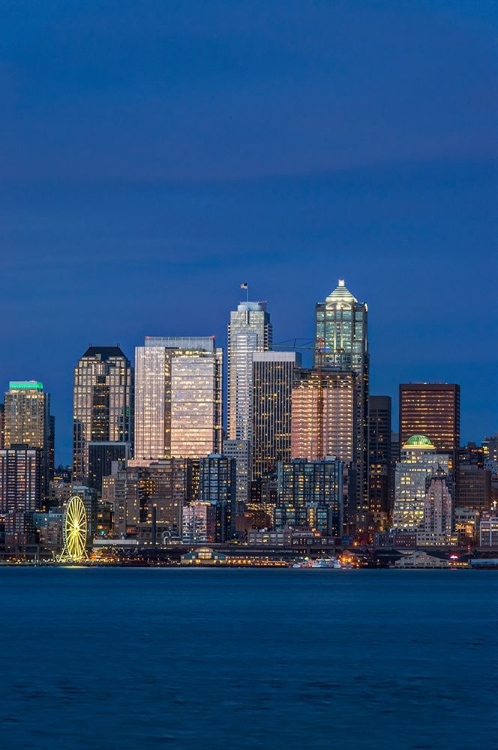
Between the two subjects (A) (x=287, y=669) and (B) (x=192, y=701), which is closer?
(B) (x=192, y=701)

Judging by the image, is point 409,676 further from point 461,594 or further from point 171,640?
point 461,594

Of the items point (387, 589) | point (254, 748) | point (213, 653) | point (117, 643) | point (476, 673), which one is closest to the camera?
point (254, 748)

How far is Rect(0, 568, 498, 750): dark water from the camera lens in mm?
51469

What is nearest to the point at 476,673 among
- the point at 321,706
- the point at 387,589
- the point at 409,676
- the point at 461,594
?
the point at 409,676

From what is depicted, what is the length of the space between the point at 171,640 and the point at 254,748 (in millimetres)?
39101

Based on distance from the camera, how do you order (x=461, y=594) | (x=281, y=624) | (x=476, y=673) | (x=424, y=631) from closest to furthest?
(x=476, y=673), (x=424, y=631), (x=281, y=624), (x=461, y=594)

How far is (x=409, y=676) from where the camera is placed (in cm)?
6725

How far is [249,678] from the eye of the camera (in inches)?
2621

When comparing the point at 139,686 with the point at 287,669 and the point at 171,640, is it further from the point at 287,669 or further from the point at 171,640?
the point at 171,640

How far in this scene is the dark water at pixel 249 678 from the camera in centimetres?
5147

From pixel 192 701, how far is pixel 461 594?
110491 millimetres

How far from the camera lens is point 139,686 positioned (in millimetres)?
63594

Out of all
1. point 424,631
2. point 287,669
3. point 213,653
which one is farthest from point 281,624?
point 287,669

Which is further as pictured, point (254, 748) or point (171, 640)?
point (171, 640)
